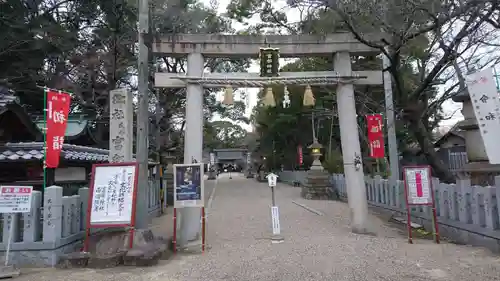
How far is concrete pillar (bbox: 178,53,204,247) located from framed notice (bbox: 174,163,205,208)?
57 centimetres

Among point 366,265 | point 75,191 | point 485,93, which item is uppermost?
point 485,93

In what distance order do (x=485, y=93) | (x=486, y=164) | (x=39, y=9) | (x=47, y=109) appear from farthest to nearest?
1. (x=39, y=9)
2. (x=486, y=164)
3. (x=47, y=109)
4. (x=485, y=93)

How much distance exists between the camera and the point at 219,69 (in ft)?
77.6

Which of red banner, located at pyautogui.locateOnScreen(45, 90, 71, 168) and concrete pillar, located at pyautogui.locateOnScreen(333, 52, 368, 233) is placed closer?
red banner, located at pyautogui.locateOnScreen(45, 90, 71, 168)

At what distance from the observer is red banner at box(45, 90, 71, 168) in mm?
8828

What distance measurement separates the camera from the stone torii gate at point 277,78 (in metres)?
9.44

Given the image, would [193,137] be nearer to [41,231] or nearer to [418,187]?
[41,231]

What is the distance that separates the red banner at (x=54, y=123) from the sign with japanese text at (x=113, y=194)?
192 centimetres

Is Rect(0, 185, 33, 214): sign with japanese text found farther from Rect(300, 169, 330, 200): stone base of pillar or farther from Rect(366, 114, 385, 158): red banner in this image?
Rect(300, 169, 330, 200): stone base of pillar

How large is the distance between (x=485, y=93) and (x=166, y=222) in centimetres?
1055

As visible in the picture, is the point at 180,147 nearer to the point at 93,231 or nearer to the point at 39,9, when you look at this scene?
the point at 39,9

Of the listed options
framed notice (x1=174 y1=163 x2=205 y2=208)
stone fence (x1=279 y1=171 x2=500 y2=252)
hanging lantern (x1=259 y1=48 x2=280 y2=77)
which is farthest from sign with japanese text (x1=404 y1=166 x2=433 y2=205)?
framed notice (x1=174 y1=163 x2=205 y2=208)

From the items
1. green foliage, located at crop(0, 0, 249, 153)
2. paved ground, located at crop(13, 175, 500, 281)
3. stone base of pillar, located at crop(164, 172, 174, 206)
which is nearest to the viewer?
paved ground, located at crop(13, 175, 500, 281)

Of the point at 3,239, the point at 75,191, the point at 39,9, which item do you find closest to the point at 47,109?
the point at 3,239
